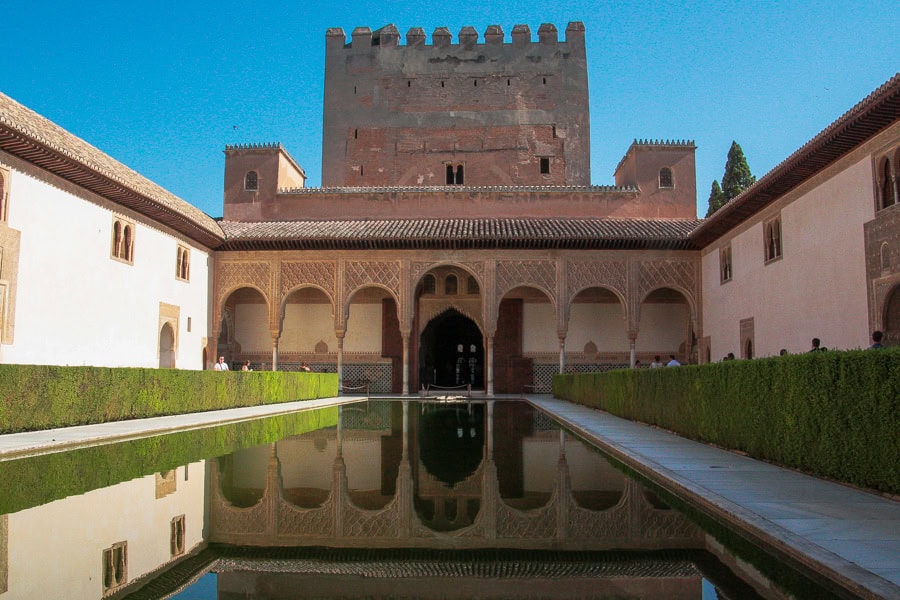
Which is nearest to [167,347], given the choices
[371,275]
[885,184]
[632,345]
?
[371,275]

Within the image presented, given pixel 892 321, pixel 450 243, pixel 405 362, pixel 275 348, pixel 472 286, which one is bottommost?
pixel 405 362

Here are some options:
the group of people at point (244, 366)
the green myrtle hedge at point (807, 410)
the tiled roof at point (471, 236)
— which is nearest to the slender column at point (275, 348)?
the group of people at point (244, 366)

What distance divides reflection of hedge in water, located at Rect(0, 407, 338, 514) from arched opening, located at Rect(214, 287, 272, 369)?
12830 mm

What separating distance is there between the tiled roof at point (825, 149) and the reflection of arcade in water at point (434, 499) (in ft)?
20.7

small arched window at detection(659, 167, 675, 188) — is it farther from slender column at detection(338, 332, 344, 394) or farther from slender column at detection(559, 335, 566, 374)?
Result: slender column at detection(338, 332, 344, 394)

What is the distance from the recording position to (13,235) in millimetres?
11828

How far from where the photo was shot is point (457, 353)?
26141mm

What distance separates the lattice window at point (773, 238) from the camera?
1490 cm

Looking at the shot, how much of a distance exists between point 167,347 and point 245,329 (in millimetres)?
4516

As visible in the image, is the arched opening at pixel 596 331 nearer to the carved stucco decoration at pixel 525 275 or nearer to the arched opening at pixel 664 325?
the arched opening at pixel 664 325

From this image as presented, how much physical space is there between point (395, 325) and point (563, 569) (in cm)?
1973

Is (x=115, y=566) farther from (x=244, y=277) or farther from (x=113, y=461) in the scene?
(x=244, y=277)

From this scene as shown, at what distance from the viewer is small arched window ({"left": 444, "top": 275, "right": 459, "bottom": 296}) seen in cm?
2284

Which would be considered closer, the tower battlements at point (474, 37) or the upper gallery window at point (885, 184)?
the upper gallery window at point (885, 184)
